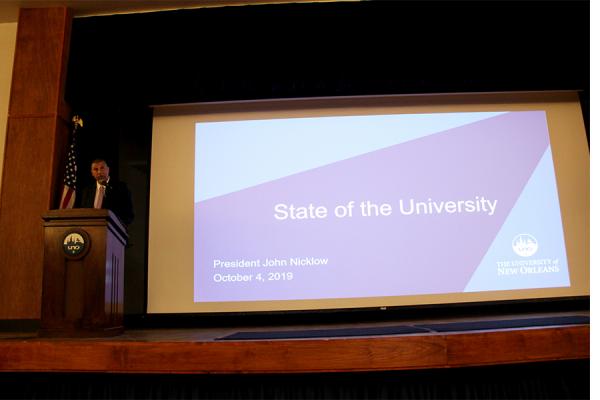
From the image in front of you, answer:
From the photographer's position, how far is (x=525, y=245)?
2.81 metres

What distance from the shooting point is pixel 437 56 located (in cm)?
295

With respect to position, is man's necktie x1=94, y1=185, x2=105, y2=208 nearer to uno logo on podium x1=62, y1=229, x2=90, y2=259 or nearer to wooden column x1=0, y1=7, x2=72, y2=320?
uno logo on podium x1=62, y1=229, x2=90, y2=259

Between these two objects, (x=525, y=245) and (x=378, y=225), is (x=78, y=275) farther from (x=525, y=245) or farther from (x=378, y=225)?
(x=525, y=245)

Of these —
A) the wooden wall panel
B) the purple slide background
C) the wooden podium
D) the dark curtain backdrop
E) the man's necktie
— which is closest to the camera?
the wooden wall panel

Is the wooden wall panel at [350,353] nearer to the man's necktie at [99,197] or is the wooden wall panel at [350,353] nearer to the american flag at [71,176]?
the man's necktie at [99,197]

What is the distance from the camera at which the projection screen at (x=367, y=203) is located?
277 centimetres

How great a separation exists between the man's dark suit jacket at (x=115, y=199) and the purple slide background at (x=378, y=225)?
0.39m

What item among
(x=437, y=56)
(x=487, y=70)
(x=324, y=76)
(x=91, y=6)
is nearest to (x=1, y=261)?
(x=91, y=6)

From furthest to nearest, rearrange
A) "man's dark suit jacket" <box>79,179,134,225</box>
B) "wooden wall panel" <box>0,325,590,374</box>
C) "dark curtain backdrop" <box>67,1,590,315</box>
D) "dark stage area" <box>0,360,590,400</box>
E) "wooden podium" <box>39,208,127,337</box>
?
1. "dark curtain backdrop" <box>67,1,590,315</box>
2. "man's dark suit jacket" <box>79,179,134,225</box>
3. "wooden podium" <box>39,208,127,337</box>
4. "dark stage area" <box>0,360,590,400</box>
5. "wooden wall panel" <box>0,325,590,374</box>

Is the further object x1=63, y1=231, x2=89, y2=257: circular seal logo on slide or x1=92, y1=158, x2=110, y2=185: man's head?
x1=92, y1=158, x2=110, y2=185: man's head


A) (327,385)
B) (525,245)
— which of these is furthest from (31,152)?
(525,245)

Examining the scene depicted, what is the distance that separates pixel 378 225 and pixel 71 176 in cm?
175

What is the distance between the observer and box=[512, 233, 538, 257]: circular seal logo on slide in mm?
2801

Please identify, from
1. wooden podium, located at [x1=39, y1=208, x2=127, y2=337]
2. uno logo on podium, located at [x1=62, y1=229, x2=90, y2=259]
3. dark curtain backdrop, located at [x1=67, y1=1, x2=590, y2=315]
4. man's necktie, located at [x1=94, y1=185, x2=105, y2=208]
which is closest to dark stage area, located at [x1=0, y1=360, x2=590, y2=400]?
wooden podium, located at [x1=39, y1=208, x2=127, y2=337]
